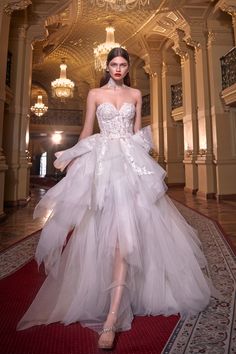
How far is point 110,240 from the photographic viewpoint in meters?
1.63

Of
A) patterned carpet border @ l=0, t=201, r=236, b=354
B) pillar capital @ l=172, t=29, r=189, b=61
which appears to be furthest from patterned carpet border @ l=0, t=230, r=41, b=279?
pillar capital @ l=172, t=29, r=189, b=61

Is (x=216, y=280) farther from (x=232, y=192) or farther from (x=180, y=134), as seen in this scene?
(x=180, y=134)

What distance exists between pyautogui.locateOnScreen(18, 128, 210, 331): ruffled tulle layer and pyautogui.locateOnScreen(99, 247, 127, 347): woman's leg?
48mm

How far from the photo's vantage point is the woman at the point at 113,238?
1641mm

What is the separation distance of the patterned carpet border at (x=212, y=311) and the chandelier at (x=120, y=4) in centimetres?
741

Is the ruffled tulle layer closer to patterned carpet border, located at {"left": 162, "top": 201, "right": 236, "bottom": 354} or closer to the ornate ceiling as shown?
patterned carpet border, located at {"left": 162, "top": 201, "right": 236, "bottom": 354}

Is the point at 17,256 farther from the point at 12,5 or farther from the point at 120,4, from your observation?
the point at 120,4

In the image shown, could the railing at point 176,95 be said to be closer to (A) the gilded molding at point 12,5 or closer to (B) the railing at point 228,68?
(B) the railing at point 228,68

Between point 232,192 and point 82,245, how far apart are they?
7530 millimetres

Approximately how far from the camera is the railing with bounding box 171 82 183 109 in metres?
12.0

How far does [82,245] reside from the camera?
1738mm

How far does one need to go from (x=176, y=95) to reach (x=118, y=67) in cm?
1115

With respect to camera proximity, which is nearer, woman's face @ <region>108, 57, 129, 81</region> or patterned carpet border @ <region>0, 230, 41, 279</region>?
woman's face @ <region>108, 57, 129, 81</region>

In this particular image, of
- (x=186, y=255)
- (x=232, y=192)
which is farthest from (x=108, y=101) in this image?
(x=232, y=192)
